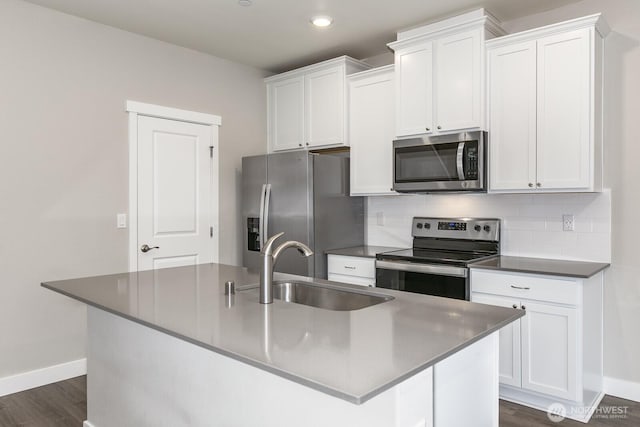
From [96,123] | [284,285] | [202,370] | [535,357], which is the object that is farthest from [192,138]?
[535,357]

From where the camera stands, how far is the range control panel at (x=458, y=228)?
3471 mm

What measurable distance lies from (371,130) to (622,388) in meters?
2.55

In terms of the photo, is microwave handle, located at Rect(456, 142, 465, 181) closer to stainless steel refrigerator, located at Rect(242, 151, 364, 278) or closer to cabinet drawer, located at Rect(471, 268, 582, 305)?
cabinet drawer, located at Rect(471, 268, 582, 305)

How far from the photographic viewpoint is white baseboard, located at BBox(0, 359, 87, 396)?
3.11 metres

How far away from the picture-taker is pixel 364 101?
3934 millimetres

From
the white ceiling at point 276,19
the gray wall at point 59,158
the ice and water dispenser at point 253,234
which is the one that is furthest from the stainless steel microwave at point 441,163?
the gray wall at point 59,158

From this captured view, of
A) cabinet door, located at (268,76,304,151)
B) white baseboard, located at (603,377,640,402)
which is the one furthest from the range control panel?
cabinet door, located at (268,76,304,151)

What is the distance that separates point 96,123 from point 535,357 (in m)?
3.45

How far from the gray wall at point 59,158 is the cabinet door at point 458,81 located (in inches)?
87.4

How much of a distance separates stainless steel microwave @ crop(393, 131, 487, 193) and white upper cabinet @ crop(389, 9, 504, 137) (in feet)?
0.27

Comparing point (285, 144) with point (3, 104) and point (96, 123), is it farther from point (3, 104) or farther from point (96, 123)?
point (3, 104)

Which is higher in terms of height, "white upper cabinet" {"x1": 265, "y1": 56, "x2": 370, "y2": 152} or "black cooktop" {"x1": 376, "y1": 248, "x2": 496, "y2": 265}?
"white upper cabinet" {"x1": 265, "y1": 56, "x2": 370, "y2": 152}

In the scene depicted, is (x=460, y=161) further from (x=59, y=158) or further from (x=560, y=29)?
(x=59, y=158)

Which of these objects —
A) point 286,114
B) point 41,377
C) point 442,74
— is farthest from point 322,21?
point 41,377
